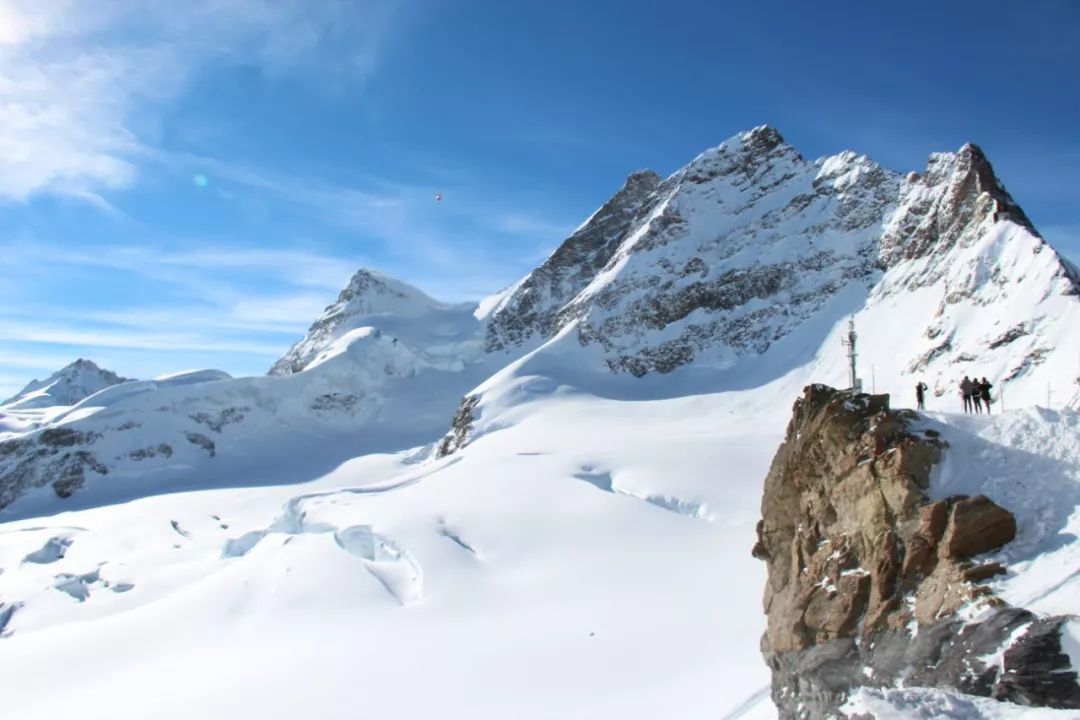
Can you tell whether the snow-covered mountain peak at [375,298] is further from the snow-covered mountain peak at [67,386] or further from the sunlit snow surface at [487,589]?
the sunlit snow surface at [487,589]

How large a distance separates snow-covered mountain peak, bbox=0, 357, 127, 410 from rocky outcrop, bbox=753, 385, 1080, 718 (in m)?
152

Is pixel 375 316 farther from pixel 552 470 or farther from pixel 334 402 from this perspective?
pixel 552 470

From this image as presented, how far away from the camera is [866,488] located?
1341cm

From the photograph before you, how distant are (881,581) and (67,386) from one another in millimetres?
171819

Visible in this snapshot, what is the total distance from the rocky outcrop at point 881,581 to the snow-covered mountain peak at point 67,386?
152 m

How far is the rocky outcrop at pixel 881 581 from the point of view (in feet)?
32.1

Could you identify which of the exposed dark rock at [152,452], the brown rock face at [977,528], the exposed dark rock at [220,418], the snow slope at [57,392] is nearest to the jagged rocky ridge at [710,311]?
the exposed dark rock at [152,452]

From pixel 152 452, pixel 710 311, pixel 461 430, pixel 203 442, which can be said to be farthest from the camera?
pixel 203 442

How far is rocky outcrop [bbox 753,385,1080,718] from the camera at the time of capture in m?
9.78

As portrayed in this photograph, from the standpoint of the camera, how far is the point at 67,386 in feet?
507

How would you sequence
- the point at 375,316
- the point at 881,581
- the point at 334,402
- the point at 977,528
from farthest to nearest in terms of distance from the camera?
the point at 375,316 → the point at 334,402 → the point at 881,581 → the point at 977,528

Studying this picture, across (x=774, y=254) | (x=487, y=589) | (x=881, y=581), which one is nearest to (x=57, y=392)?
(x=774, y=254)

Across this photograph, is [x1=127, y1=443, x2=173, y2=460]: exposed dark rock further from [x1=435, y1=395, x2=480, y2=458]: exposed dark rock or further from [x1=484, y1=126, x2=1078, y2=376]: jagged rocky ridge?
[x1=484, y1=126, x2=1078, y2=376]: jagged rocky ridge

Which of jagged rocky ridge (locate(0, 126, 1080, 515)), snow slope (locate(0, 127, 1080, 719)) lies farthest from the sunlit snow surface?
jagged rocky ridge (locate(0, 126, 1080, 515))
